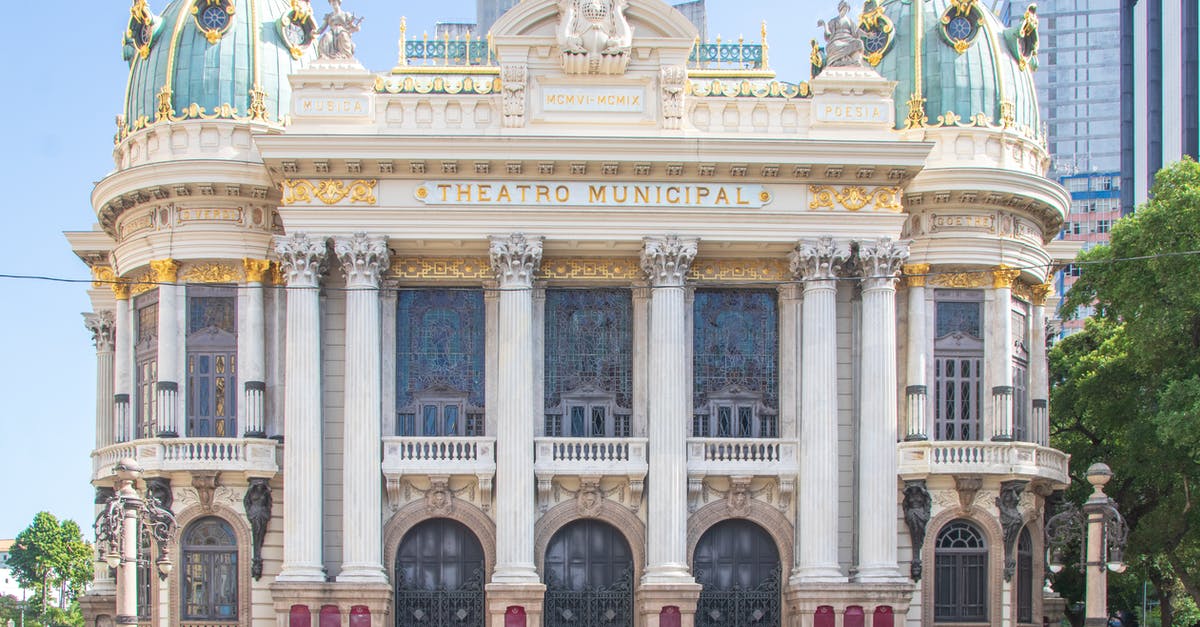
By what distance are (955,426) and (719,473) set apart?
651 cm

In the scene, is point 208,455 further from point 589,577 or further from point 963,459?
point 963,459

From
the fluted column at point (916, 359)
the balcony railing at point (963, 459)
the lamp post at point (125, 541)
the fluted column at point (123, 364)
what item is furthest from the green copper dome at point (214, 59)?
the balcony railing at point (963, 459)

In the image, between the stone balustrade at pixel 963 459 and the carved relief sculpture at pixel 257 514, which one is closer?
the carved relief sculpture at pixel 257 514

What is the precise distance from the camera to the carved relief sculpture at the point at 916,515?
42875 mm

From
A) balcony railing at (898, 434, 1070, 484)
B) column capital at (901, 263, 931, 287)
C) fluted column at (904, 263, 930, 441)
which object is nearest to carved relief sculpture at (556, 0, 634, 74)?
column capital at (901, 263, 931, 287)

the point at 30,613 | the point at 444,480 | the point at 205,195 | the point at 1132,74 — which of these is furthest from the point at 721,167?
the point at 30,613

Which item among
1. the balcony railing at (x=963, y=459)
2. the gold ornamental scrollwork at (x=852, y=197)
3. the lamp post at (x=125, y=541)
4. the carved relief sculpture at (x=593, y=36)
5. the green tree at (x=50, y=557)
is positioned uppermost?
the carved relief sculpture at (x=593, y=36)

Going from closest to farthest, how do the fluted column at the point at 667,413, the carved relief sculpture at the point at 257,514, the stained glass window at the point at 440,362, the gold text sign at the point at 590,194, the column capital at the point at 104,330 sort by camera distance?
1. the fluted column at the point at 667,413
2. the gold text sign at the point at 590,194
3. the carved relief sculpture at the point at 257,514
4. the stained glass window at the point at 440,362
5. the column capital at the point at 104,330

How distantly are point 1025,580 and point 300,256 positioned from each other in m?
20.2

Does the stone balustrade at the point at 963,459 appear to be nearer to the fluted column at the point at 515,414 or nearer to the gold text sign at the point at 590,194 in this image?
the gold text sign at the point at 590,194

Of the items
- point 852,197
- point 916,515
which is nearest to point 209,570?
point 916,515

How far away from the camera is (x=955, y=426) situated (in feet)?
145

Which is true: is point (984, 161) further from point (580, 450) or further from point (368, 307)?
point (368, 307)

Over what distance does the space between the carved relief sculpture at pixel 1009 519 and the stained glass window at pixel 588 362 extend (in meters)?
9.49
